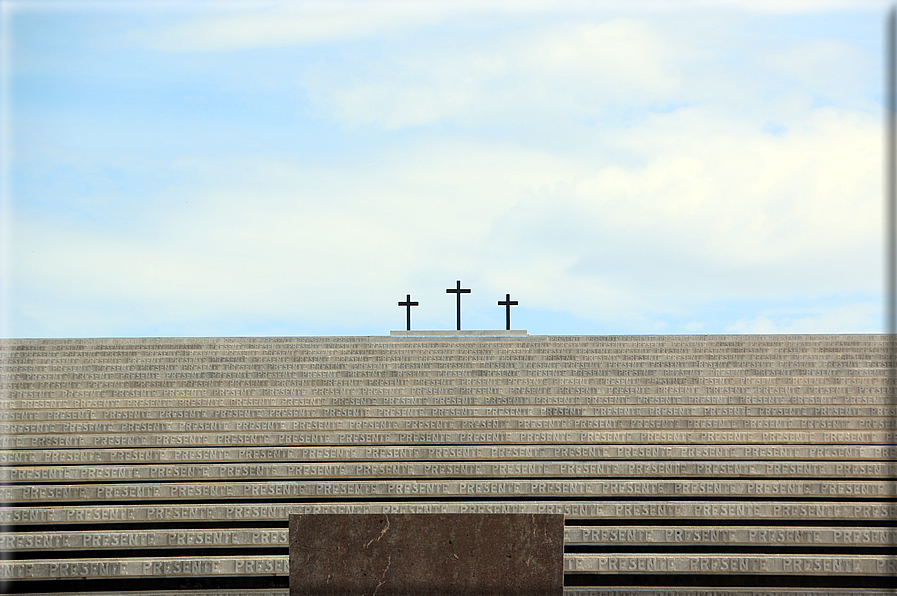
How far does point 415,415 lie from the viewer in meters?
10.8

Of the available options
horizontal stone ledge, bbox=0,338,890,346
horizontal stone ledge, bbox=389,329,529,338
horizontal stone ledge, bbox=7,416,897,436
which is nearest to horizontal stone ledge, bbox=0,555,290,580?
horizontal stone ledge, bbox=7,416,897,436

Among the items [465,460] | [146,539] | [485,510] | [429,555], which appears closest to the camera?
[429,555]

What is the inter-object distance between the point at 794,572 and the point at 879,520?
4.87ft

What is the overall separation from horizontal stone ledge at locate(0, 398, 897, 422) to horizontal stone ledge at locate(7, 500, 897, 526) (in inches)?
78.8

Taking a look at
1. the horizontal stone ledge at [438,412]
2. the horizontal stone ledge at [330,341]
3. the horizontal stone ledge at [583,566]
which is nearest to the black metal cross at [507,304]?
the horizontal stone ledge at [330,341]

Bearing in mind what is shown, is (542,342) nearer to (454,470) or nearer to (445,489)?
(454,470)

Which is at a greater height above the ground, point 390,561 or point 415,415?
point 415,415

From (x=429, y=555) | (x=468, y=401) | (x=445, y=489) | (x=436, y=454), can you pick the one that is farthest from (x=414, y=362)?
(x=429, y=555)

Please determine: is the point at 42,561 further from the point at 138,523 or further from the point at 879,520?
the point at 879,520

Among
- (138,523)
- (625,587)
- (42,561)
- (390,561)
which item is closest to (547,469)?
(625,587)

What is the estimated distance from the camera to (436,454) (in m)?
9.80

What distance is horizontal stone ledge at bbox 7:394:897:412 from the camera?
1101 cm

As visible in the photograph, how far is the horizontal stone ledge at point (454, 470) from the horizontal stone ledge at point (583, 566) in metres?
1.36

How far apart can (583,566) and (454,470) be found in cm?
211
